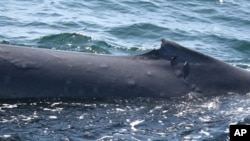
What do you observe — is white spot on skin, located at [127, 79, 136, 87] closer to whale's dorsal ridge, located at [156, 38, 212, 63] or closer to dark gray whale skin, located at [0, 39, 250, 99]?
dark gray whale skin, located at [0, 39, 250, 99]

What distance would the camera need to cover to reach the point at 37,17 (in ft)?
61.5

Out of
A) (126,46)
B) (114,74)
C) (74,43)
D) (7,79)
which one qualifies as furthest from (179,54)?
(126,46)

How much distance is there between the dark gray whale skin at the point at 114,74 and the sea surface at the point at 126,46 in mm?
125

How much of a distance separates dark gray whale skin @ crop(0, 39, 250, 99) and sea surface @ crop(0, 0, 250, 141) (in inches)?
4.9

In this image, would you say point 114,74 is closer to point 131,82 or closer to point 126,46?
point 131,82

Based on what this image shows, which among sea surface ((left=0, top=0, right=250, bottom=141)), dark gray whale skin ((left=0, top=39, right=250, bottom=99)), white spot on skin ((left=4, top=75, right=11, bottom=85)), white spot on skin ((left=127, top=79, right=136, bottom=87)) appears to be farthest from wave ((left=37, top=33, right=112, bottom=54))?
white spot on skin ((left=4, top=75, right=11, bottom=85))

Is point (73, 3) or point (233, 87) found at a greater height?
point (73, 3)

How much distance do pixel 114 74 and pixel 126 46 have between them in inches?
288

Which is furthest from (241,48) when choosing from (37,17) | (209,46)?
(37,17)

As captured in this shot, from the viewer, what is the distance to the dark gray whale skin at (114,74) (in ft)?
25.7

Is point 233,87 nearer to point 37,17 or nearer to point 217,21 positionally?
point 37,17

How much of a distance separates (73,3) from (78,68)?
14456 millimetres

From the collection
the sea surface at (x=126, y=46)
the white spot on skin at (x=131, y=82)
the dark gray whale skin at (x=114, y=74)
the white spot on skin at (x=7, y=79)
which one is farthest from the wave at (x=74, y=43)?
the white spot on skin at (x=7, y=79)

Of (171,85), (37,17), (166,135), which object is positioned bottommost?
(166,135)
